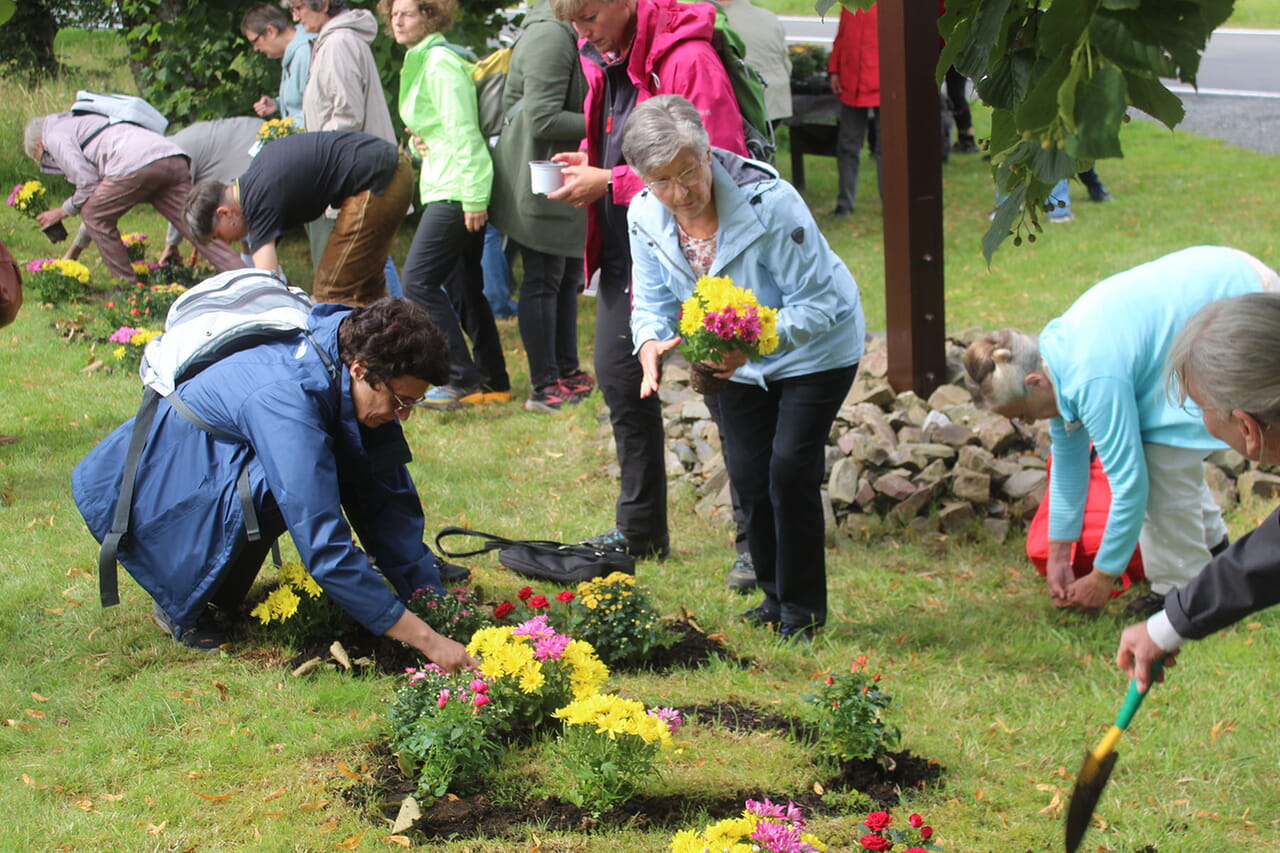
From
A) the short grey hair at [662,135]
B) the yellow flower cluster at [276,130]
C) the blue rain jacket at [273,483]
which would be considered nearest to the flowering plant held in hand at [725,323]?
the short grey hair at [662,135]

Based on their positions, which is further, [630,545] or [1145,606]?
[630,545]

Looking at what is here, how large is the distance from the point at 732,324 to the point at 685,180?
0.48m

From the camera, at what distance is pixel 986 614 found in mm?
4590

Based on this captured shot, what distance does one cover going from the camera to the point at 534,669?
3.34 meters

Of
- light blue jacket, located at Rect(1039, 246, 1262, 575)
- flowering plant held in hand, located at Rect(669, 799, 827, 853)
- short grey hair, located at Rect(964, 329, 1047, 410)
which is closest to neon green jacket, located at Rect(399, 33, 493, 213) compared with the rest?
short grey hair, located at Rect(964, 329, 1047, 410)

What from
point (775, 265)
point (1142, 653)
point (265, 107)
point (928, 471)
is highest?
point (265, 107)

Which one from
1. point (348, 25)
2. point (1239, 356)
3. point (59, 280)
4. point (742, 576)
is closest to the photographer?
point (1239, 356)

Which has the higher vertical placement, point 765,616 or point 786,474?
point 786,474

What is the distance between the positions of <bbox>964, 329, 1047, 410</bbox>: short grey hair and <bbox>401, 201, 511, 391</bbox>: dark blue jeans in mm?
3142

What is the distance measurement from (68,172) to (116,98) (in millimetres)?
719

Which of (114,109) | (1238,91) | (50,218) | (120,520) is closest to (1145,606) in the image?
(120,520)

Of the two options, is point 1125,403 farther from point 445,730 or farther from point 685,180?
point 445,730

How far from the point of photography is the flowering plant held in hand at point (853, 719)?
3.30m

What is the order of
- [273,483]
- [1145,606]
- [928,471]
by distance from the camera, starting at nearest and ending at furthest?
[273,483]
[1145,606]
[928,471]
